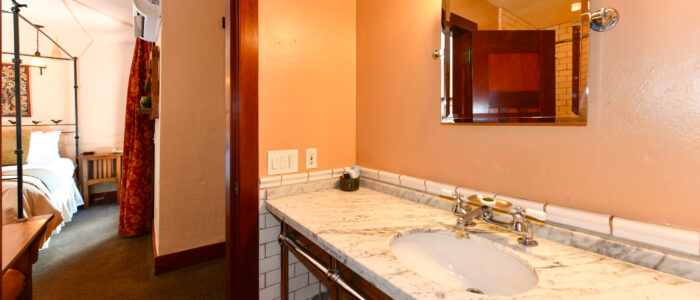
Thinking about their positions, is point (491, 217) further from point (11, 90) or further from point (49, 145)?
point (11, 90)

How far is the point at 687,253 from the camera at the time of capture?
70 cm

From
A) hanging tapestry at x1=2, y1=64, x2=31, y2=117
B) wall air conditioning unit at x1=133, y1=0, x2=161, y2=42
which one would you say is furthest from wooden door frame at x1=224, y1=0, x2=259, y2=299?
hanging tapestry at x1=2, y1=64, x2=31, y2=117

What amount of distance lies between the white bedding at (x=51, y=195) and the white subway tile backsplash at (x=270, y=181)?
77.3 inches

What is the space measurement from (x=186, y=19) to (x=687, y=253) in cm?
291

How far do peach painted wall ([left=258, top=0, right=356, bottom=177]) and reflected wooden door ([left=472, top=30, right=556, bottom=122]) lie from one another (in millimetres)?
730

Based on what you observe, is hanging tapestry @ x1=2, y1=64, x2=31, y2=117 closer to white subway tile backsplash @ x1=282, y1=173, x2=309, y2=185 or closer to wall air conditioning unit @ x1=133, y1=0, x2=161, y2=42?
wall air conditioning unit @ x1=133, y1=0, x2=161, y2=42

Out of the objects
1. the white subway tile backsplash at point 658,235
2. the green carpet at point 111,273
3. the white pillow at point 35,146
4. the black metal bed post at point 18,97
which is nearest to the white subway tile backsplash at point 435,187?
the white subway tile backsplash at point 658,235

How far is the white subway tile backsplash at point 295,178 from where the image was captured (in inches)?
56.1

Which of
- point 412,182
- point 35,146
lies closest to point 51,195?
point 35,146

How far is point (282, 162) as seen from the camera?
1.43m

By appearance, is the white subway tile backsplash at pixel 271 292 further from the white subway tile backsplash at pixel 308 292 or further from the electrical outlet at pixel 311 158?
the electrical outlet at pixel 311 158

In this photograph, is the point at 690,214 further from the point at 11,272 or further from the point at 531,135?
the point at 11,272

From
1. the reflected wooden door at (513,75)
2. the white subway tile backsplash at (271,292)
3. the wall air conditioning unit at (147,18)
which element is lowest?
the white subway tile backsplash at (271,292)

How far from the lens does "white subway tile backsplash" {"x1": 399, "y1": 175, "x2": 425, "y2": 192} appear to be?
4.31 ft
